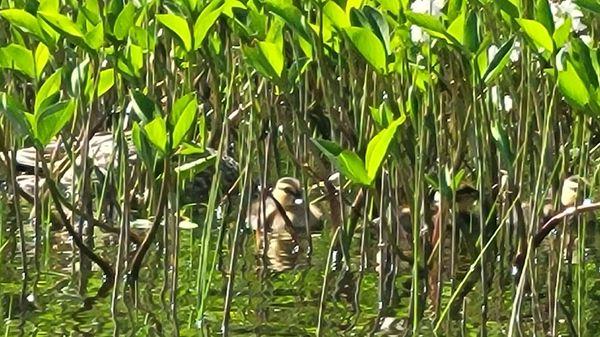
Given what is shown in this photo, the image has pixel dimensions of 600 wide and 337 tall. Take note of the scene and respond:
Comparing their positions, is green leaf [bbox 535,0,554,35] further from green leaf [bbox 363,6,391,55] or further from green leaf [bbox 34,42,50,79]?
green leaf [bbox 34,42,50,79]

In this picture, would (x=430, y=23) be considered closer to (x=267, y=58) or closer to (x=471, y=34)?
(x=471, y=34)

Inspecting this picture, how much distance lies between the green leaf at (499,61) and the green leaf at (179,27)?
23.1 inches

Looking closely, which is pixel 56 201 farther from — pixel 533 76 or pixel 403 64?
pixel 533 76

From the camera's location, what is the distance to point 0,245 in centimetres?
331

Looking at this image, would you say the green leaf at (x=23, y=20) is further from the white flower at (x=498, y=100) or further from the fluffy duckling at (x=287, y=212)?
the fluffy duckling at (x=287, y=212)

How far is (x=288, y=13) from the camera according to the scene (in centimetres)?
252

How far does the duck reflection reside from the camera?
3.43 m

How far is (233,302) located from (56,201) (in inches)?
17.9

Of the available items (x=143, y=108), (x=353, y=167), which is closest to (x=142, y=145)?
(x=143, y=108)

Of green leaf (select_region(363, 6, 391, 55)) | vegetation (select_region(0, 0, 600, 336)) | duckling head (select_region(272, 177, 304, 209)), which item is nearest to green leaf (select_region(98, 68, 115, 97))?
vegetation (select_region(0, 0, 600, 336))

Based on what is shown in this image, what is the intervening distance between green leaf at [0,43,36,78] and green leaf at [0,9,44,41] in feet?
0.14

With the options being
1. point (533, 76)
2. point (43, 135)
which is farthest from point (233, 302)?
point (533, 76)

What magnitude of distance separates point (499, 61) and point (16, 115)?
2.85 ft

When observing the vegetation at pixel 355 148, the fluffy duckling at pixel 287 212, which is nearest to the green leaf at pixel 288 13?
the vegetation at pixel 355 148
